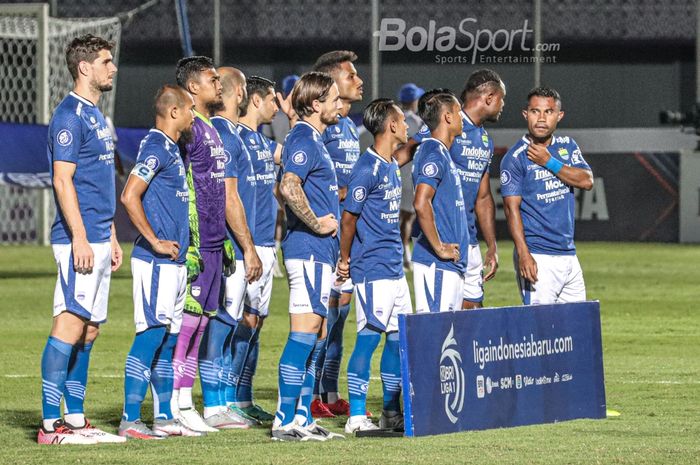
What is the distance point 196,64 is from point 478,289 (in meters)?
2.66

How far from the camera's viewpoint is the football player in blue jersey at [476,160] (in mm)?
9570

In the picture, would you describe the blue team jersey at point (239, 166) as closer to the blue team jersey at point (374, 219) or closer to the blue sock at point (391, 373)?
the blue team jersey at point (374, 219)

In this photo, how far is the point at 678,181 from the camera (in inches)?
1060

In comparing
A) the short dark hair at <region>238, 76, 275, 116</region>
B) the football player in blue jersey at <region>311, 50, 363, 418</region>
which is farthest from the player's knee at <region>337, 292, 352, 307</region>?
the short dark hair at <region>238, 76, 275, 116</region>

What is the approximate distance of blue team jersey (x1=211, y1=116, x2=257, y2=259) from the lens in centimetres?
850

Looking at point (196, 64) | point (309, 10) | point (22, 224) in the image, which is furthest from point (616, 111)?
point (196, 64)

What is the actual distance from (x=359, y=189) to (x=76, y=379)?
1.75 meters


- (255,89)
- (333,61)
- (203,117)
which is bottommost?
(203,117)

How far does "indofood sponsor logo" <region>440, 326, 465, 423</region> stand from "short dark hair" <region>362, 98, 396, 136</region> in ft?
3.79

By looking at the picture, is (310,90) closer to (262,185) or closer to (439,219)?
(439,219)

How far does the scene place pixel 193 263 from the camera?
316 inches

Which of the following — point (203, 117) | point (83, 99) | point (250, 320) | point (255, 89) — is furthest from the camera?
point (255, 89)

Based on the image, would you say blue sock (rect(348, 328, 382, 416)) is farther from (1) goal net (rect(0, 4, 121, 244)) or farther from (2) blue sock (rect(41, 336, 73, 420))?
(1) goal net (rect(0, 4, 121, 244))

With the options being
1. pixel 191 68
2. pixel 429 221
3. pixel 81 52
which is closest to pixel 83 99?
pixel 81 52
